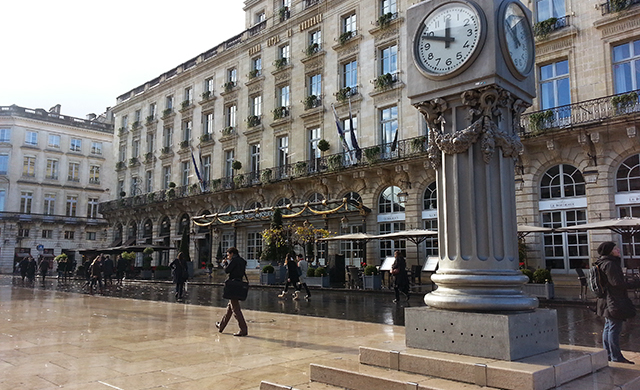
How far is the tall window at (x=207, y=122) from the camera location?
37.8m

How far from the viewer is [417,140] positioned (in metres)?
23.5

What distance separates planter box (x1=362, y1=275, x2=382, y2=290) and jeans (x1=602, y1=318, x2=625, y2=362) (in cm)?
1422

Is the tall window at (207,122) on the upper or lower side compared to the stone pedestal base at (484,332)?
upper

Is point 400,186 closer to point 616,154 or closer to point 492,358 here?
point 616,154

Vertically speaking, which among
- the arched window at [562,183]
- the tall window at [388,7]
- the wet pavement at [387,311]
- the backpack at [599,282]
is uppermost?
the tall window at [388,7]

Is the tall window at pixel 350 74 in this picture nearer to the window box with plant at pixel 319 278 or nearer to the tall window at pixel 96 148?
the window box with plant at pixel 319 278

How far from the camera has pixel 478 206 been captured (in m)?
4.81

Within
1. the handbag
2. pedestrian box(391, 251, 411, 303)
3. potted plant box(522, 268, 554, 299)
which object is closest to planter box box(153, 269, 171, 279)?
pedestrian box(391, 251, 411, 303)

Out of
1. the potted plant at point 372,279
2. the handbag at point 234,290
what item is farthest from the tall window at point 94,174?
the handbag at point 234,290

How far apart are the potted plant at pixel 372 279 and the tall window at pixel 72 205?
49.0 metres

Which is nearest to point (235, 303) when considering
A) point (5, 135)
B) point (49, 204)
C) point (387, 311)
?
point (387, 311)

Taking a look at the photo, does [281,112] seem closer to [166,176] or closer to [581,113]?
[166,176]

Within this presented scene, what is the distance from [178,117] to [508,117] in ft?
126

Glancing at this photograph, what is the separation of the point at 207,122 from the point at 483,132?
35.2 m
